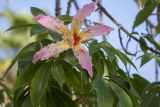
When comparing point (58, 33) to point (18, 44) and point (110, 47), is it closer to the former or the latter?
point (110, 47)

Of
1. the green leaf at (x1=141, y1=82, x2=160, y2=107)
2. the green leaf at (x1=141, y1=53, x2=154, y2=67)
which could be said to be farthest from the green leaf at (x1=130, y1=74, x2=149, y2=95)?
the green leaf at (x1=141, y1=53, x2=154, y2=67)

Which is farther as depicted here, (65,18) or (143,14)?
(143,14)

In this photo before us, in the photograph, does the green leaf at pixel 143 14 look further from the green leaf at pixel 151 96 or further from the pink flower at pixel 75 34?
the pink flower at pixel 75 34

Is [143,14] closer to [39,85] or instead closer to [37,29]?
[37,29]

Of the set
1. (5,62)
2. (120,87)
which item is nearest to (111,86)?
(120,87)

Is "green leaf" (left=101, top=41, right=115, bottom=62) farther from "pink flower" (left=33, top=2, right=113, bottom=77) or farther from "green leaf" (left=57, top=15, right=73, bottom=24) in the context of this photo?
"green leaf" (left=57, top=15, right=73, bottom=24)

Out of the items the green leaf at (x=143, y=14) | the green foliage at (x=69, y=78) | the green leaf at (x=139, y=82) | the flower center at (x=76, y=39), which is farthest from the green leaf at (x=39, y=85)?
the green leaf at (x=143, y=14)

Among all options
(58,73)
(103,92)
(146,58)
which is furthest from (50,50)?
(146,58)
